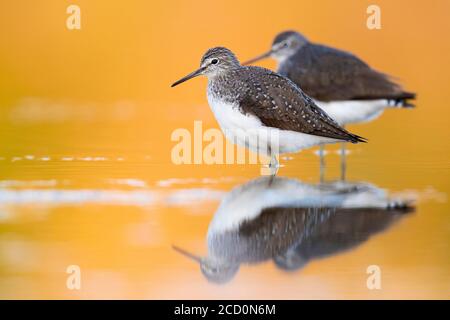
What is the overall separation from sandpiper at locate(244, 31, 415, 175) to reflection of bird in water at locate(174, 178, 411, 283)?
296 centimetres

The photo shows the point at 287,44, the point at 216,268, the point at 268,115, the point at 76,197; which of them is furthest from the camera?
the point at 287,44

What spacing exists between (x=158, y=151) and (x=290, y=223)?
4128 mm

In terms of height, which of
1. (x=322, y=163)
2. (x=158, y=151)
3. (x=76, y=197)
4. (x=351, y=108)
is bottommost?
(x=76, y=197)

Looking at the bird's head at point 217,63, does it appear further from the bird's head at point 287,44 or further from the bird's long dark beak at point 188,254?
the bird's long dark beak at point 188,254

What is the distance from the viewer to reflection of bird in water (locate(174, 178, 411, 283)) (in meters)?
5.37

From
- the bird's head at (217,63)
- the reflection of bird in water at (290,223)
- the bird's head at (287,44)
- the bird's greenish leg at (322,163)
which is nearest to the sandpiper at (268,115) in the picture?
the bird's head at (217,63)

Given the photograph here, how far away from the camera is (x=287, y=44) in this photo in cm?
1195

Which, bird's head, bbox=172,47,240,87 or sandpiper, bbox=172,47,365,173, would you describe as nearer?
sandpiper, bbox=172,47,365,173

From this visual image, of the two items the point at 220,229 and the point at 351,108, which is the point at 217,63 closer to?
the point at 351,108

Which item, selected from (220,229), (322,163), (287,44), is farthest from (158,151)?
(220,229)

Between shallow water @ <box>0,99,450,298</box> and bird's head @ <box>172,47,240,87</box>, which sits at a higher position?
bird's head @ <box>172,47,240,87</box>

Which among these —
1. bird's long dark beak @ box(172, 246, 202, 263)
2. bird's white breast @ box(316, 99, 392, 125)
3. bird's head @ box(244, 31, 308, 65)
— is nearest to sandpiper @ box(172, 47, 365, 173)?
bird's white breast @ box(316, 99, 392, 125)

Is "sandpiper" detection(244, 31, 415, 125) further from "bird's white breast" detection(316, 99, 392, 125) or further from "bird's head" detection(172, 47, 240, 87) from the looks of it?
"bird's head" detection(172, 47, 240, 87)

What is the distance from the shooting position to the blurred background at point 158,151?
5.09 metres
